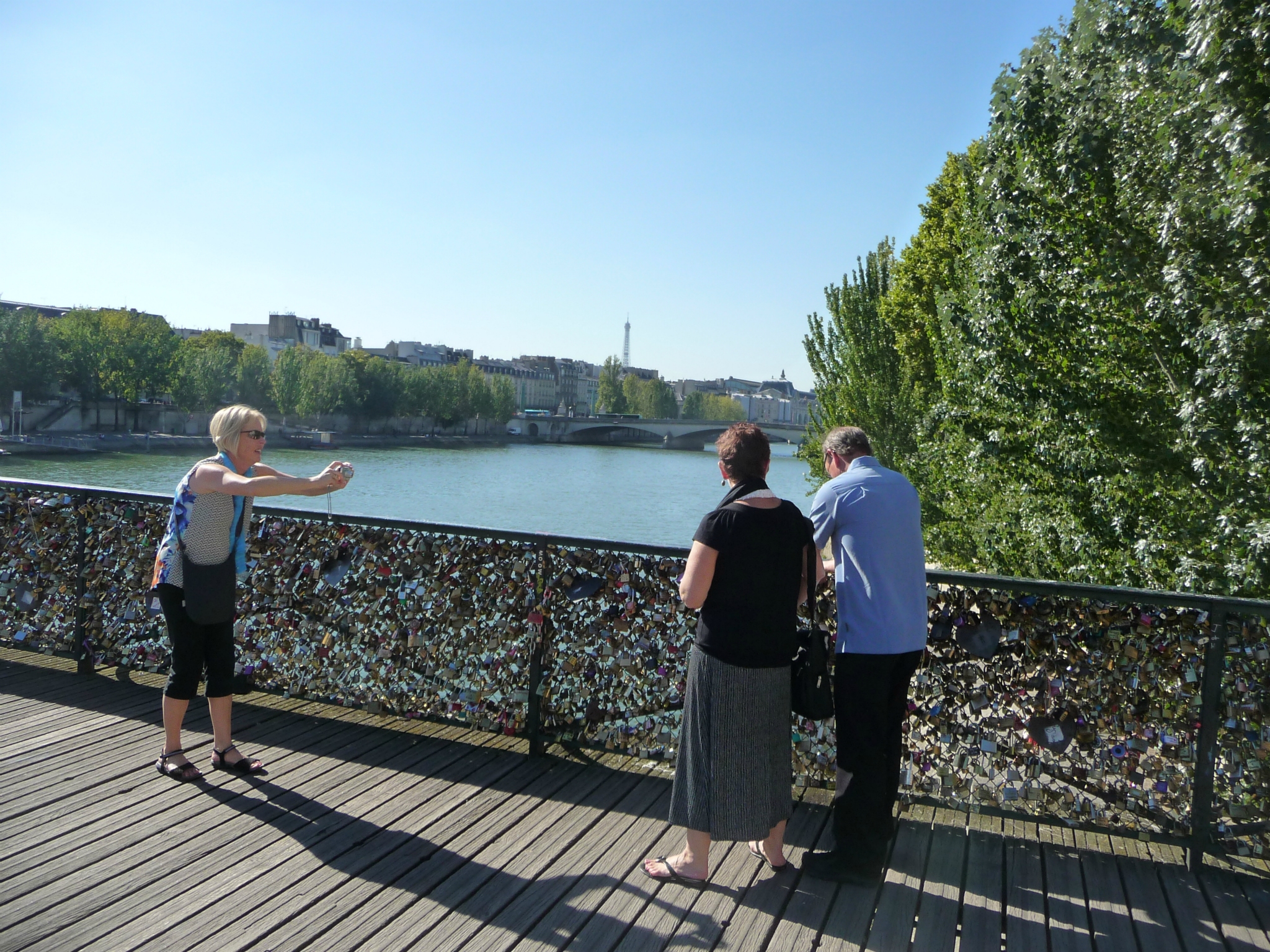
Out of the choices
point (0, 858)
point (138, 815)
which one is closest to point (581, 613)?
point (138, 815)

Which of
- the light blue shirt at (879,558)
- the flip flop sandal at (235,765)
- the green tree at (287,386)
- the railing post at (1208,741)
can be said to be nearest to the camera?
the light blue shirt at (879,558)

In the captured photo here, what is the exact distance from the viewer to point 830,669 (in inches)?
183

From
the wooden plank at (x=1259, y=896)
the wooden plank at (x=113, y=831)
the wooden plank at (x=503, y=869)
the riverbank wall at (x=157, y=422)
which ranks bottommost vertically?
the riverbank wall at (x=157, y=422)

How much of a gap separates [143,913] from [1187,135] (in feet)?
21.6

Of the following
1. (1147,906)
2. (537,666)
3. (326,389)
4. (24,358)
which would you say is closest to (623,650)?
Answer: (537,666)

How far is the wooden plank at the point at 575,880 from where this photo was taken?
11.3 ft

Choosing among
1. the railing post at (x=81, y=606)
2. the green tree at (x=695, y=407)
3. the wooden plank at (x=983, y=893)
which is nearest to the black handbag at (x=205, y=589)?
the railing post at (x=81, y=606)

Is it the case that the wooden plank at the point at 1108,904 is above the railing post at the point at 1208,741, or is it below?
below

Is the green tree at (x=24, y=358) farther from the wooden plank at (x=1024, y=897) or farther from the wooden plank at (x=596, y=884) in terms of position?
the wooden plank at (x=1024, y=897)

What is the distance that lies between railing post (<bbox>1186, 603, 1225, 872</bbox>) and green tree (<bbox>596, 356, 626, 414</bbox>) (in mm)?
144397

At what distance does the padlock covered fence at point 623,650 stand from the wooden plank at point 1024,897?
191mm

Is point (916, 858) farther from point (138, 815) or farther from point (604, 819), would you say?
point (138, 815)

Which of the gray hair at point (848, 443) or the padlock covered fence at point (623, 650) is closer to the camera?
the gray hair at point (848, 443)

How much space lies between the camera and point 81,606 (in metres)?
6.23
